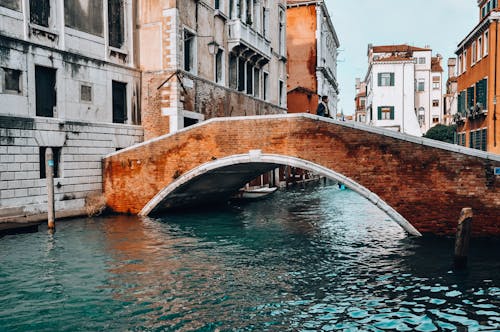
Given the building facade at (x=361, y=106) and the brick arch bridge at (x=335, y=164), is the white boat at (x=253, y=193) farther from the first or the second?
the building facade at (x=361, y=106)

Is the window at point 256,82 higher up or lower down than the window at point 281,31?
lower down

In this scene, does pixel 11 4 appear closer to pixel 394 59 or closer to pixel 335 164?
pixel 335 164

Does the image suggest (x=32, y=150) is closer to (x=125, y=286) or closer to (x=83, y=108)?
(x=83, y=108)

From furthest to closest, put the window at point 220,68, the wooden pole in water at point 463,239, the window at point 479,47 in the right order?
1. the window at point 479,47
2. the window at point 220,68
3. the wooden pole in water at point 463,239

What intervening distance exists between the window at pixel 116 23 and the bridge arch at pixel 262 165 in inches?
189

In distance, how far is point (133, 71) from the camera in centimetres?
1451

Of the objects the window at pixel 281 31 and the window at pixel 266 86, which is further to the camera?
the window at pixel 281 31

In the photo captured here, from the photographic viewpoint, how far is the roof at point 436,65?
3892cm

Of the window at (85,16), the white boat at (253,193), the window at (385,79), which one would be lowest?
the white boat at (253,193)

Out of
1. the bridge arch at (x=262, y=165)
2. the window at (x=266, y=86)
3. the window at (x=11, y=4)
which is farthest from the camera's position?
the window at (x=266, y=86)

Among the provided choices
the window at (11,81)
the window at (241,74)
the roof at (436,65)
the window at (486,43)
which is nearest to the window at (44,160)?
the window at (11,81)

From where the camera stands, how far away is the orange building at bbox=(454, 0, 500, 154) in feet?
56.6

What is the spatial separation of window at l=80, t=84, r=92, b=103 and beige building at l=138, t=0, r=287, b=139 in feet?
7.22

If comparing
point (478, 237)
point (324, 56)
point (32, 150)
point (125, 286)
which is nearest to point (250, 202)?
point (32, 150)
